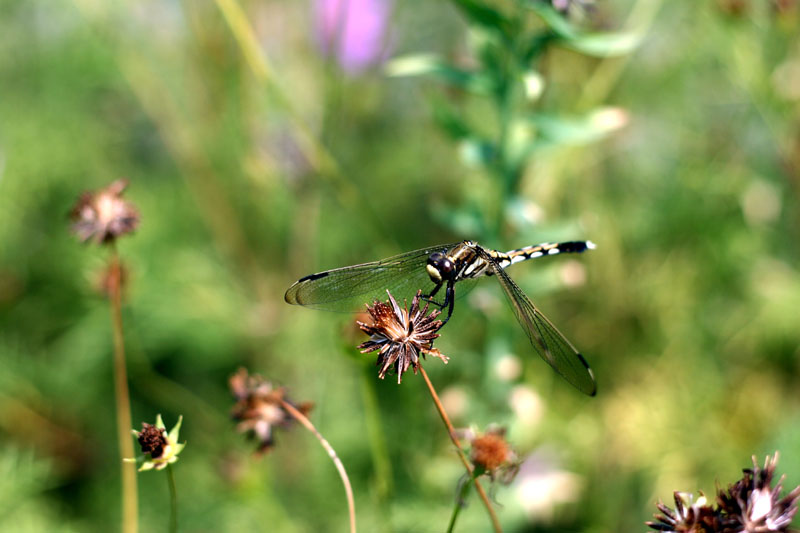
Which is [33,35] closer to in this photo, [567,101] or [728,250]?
[567,101]

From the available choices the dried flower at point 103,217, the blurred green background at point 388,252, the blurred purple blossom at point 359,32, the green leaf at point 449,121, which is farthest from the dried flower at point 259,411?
the blurred purple blossom at point 359,32

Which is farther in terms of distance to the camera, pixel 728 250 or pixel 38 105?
pixel 38 105

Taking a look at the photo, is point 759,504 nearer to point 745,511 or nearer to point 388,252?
point 745,511

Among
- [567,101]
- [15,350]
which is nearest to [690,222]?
[567,101]

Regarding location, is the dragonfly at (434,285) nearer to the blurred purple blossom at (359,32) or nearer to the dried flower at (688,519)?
the dried flower at (688,519)

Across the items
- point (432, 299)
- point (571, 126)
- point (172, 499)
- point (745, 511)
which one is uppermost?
point (571, 126)

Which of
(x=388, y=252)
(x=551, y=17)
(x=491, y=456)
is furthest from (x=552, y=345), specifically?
(x=388, y=252)

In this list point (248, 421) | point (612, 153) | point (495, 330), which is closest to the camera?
point (248, 421)

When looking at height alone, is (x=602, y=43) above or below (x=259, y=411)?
above
